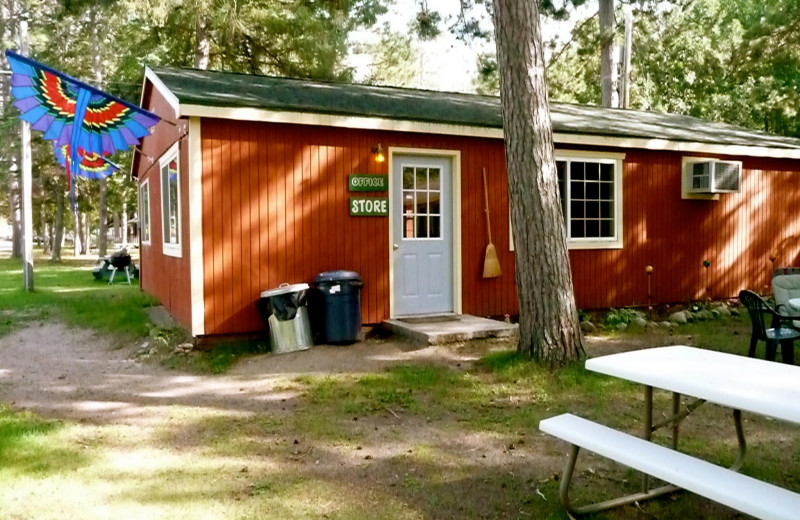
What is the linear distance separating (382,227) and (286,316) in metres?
1.73

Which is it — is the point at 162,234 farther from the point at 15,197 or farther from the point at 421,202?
the point at 15,197

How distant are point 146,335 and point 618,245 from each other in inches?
262

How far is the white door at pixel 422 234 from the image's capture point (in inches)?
323

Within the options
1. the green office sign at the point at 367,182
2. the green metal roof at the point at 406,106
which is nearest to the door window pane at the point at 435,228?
the green office sign at the point at 367,182

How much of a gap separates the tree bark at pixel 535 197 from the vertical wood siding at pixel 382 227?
2.39 m

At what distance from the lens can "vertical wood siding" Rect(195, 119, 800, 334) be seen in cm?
725

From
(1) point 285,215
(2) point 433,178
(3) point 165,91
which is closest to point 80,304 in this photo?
(3) point 165,91

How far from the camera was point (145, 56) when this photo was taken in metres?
17.1

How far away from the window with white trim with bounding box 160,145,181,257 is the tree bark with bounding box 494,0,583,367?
4.18 meters

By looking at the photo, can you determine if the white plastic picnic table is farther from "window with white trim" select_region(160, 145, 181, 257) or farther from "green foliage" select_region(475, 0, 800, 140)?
"green foliage" select_region(475, 0, 800, 140)

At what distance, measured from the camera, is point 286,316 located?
7.08 m

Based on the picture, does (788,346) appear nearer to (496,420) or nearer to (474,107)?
(496,420)

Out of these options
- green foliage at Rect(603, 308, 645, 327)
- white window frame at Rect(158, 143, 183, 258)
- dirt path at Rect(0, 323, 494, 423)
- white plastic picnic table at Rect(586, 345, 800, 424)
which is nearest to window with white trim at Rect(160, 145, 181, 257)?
white window frame at Rect(158, 143, 183, 258)

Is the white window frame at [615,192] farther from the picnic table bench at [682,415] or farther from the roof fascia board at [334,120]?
the picnic table bench at [682,415]
